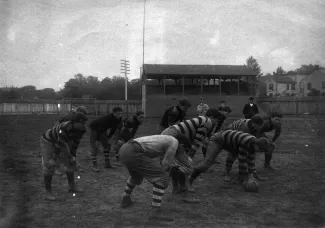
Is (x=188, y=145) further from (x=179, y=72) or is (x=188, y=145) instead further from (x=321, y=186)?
(x=179, y=72)

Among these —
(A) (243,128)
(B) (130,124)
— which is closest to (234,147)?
(A) (243,128)

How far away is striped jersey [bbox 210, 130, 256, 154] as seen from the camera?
608cm

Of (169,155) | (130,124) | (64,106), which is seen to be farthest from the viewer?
(64,106)

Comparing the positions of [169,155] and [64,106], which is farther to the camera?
[64,106]

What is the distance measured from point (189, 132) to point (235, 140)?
3.66 feet

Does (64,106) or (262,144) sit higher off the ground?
(64,106)

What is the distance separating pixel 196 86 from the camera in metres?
40.4

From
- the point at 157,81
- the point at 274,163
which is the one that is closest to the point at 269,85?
the point at 157,81

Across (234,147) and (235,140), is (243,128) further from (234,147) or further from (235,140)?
(235,140)

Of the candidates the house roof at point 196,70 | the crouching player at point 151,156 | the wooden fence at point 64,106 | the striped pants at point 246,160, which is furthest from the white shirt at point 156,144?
the wooden fence at point 64,106

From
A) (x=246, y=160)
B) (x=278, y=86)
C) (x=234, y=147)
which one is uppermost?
(x=278, y=86)

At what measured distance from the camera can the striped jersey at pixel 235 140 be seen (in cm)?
608

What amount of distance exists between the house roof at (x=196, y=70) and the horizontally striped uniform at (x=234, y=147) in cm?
3121

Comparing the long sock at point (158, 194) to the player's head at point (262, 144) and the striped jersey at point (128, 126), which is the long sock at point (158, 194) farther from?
the striped jersey at point (128, 126)
